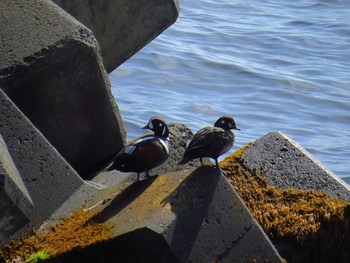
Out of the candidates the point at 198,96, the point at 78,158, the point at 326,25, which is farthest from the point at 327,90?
the point at 78,158

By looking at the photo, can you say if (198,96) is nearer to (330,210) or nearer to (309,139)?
(309,139)

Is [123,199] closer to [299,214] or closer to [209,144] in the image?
[209,144]

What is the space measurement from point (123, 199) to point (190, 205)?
390 mm

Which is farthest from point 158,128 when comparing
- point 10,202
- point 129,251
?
point 10,202

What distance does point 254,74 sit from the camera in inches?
440

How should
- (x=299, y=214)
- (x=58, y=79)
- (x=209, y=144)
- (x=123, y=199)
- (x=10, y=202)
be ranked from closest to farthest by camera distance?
(x=10, y=202), (x=123, y=199), (x=209, y=144), (x=299, y=214), (x=58, y=79)

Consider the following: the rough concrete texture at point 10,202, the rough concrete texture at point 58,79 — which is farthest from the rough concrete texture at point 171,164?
the rough concrete texture at point 10,202

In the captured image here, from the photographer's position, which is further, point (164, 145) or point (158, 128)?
point (158, 128)

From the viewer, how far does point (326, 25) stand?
13.2m

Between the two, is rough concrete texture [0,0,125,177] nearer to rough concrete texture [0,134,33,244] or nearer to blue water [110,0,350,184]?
rough concrete texture [0,134,33,244]

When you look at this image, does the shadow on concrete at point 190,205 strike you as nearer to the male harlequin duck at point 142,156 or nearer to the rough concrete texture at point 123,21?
the male harlequin duck at point 142,156

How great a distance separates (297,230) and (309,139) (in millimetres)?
5058

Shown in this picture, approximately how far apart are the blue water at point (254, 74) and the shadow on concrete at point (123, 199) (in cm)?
470

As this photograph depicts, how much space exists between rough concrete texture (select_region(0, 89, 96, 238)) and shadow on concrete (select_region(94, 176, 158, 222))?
27cm
